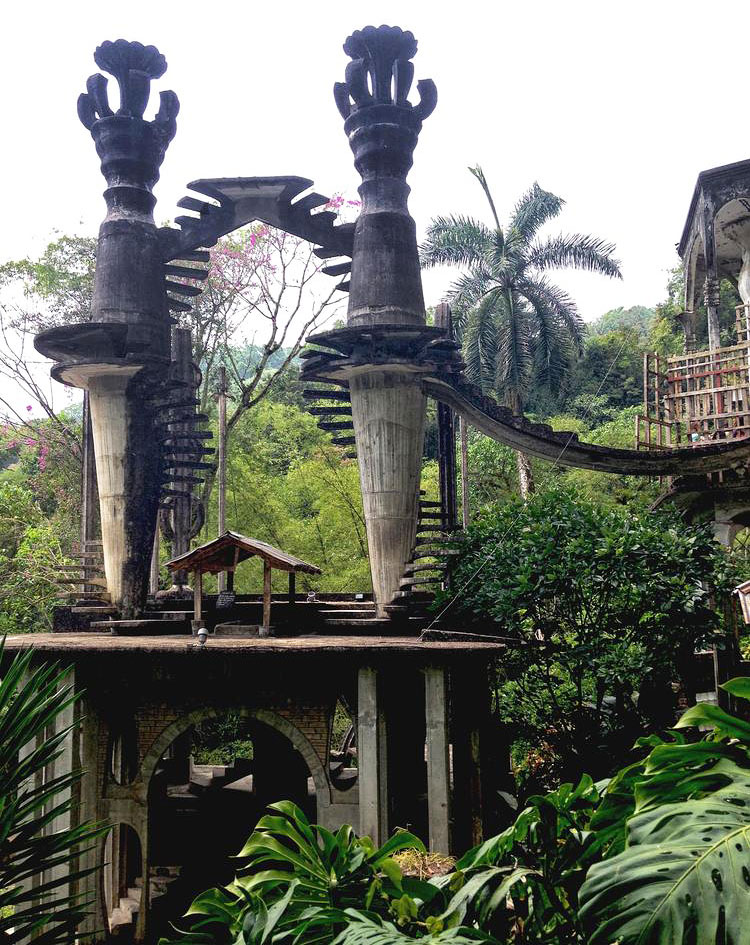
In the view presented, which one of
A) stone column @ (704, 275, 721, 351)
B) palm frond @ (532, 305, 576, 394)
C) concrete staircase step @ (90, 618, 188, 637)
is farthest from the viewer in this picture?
palm frond @ (532, 305, 576, 394)

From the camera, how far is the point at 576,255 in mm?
23797

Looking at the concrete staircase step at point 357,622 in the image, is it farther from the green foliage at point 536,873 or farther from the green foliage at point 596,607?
the green foliage at point 536,873

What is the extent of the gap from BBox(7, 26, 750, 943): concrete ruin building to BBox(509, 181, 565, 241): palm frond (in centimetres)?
984

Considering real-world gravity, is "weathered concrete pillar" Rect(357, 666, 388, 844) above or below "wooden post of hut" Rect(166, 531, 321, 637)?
below

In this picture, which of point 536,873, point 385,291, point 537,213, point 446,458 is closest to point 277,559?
point 446,458

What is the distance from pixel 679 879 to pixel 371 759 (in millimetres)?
8167

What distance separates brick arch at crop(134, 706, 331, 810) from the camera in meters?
10.9

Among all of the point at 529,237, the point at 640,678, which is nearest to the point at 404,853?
the point at 640,678

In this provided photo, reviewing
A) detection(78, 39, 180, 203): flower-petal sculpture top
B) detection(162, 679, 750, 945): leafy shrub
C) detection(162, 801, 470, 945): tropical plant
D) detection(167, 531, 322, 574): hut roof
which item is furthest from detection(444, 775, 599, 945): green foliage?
detection(78, 39, 180, 203): flower-petal sculpture top

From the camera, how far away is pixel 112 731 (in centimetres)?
1210

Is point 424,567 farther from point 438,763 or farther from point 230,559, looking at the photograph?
point 438,763

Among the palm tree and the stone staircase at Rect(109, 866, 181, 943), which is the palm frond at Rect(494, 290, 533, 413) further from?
the stone staircase at Rect(109, 866, 181, 943)

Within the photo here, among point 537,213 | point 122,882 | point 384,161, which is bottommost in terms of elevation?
point 122,882

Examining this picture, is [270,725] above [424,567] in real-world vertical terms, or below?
below
